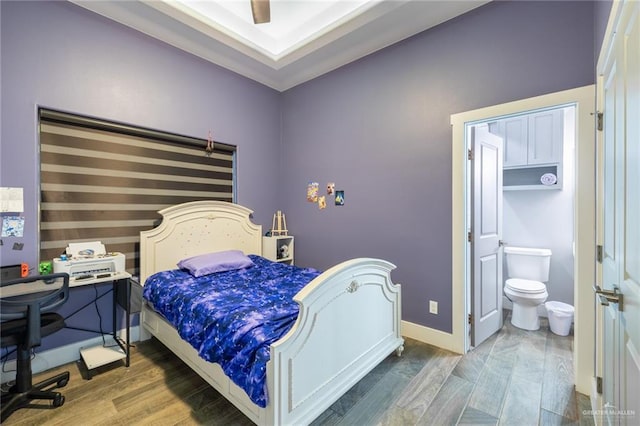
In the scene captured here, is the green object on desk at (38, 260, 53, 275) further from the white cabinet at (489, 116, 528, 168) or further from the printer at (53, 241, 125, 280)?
the white cabinet at (489, 116, 528, 168)

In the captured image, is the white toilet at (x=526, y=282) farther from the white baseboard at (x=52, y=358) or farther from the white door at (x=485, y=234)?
the white baseboard at (x=52, y=358)

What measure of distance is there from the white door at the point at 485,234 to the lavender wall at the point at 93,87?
2636mm

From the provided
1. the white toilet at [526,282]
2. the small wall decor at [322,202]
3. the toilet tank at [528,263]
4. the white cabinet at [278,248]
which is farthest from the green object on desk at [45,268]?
the toilet tank at [528,263]

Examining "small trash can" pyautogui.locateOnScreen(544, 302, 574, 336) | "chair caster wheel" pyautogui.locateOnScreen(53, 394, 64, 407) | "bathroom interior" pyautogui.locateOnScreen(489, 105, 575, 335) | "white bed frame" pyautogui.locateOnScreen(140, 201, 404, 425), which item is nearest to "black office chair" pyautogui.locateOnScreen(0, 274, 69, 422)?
"chair caster wheel" pyautogui.locateOnScreen(53, 394, 64, 407)

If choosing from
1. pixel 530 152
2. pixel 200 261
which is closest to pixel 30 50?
pixel 200 261

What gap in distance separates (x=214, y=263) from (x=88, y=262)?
3.20 feet

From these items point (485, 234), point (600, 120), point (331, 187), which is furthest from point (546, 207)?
point (331, 187)

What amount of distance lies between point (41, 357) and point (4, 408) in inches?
26.0

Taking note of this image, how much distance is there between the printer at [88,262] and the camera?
2133 mm

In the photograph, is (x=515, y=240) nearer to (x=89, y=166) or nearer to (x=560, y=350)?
(x=560, y=350)

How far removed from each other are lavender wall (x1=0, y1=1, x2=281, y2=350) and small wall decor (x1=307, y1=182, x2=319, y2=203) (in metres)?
0.79

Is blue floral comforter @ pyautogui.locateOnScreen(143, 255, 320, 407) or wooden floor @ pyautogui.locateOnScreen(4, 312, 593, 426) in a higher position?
blue floral comforter @ pyautogui.locateOnScreen(143, 255, 320, 407)

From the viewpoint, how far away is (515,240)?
11.4 feet

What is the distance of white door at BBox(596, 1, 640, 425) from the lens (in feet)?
3.05
